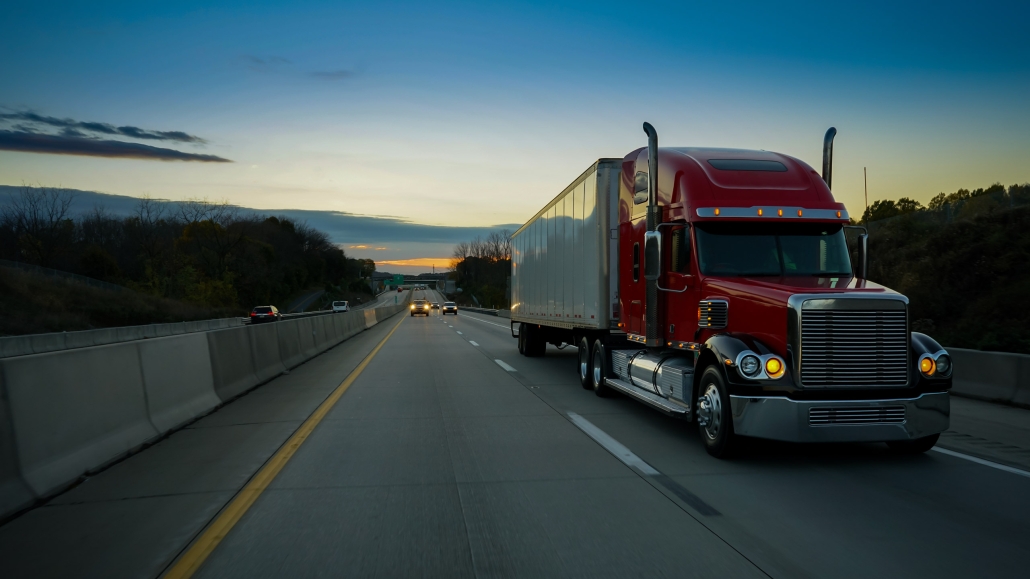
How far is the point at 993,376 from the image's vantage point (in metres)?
11.7

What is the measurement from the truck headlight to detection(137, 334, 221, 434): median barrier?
6.74m

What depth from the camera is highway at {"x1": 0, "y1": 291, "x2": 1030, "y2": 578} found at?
183 inches

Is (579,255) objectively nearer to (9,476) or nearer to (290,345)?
(290,345)

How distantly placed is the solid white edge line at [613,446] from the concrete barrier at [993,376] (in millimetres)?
6466

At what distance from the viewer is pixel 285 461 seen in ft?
25.2

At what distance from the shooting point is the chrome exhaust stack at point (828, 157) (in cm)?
983

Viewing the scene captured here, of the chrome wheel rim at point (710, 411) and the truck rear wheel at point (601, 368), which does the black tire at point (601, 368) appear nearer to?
the truck rear wheel at point (601, 368)

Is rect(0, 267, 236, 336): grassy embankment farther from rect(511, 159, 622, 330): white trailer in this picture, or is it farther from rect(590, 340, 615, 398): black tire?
rect(590, 340, 615, 398): black tire

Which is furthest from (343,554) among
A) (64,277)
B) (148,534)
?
(64,277)

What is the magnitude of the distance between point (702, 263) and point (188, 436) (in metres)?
6.52

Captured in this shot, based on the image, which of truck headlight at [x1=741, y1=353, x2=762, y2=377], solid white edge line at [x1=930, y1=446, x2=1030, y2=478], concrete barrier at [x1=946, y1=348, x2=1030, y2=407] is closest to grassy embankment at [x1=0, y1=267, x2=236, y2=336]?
truck headlight at [x1=741, y1=353, x2=762, y2=377]

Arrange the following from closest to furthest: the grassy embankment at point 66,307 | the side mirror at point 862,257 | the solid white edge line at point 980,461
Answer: the solid white edge line at point 980,461 < the side mirror at point 862,257 < the grassy embankment at point 66,307

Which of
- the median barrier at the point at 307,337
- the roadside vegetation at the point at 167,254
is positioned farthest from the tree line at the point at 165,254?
the median barrier at the point at 307,337

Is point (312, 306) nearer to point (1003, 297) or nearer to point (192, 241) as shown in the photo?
point (192, 241)
